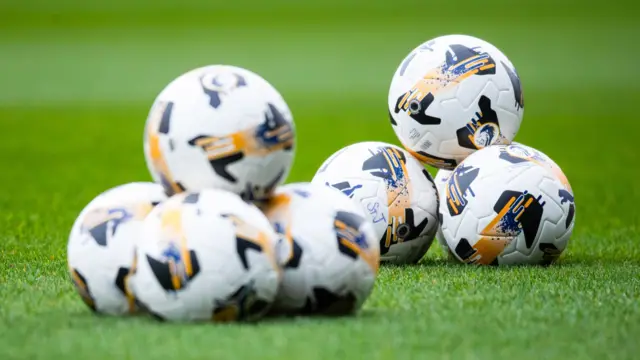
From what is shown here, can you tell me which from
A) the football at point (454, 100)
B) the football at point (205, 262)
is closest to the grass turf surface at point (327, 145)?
the football at point (205, 262)

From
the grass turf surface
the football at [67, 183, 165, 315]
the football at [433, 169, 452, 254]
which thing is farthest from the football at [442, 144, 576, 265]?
the football at [67, 183, 165, 315]

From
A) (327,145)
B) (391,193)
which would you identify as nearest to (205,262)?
(391,193)

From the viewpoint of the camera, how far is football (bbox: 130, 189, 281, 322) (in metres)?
5.85

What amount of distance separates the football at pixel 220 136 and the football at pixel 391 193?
2440mm

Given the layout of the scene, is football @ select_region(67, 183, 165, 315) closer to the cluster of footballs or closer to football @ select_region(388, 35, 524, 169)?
the cluster of footballs

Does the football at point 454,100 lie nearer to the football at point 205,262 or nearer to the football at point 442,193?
the football at point 442,193

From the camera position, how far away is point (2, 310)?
650cm

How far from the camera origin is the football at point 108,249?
628cm

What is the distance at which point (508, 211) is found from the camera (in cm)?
850

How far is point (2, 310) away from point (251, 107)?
1.81 metres

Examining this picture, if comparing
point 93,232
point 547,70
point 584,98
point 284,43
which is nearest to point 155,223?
point 93,232

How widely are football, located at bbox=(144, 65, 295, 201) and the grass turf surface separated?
2.61 ft

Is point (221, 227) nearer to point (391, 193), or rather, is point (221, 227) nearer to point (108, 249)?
point (108, 249)

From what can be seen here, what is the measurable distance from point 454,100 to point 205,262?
11.7 feet
